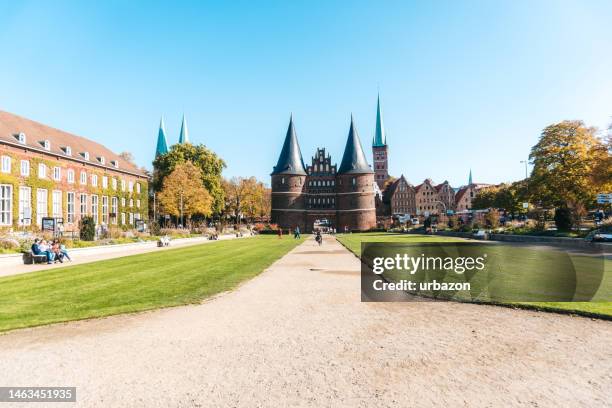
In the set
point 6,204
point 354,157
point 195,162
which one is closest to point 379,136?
point 354,157

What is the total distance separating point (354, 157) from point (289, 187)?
14.9 metres

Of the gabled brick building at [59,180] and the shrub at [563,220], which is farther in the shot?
the gabled brick building at [59,180]

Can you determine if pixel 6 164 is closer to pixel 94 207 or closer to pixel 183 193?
pixel 94 207

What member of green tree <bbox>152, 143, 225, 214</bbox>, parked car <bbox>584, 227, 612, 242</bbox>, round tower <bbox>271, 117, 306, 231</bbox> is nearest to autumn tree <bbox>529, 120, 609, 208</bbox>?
parked car <bbox>584, 227, 612, 242</bbox>

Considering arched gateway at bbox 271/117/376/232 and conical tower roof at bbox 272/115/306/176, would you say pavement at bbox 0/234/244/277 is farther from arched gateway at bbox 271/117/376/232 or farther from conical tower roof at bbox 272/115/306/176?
conical tower roof at bbox 272/115/306/176

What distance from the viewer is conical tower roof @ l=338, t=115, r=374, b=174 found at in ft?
266

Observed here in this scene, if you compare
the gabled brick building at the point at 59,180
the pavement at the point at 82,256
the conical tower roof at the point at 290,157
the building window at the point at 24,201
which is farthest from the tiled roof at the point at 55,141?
the conical tower roof at the point at 290,157

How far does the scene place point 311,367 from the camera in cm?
534

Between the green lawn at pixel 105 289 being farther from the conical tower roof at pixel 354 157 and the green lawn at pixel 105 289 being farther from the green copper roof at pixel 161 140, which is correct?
the green copper roof at pixel 161 140

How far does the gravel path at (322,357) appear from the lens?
4.47 metres

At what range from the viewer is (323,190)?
277 feet

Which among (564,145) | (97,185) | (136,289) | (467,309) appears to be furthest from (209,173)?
(467,309)

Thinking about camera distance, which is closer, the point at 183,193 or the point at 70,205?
the point at 70,205

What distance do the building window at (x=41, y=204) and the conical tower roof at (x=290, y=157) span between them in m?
43.9
